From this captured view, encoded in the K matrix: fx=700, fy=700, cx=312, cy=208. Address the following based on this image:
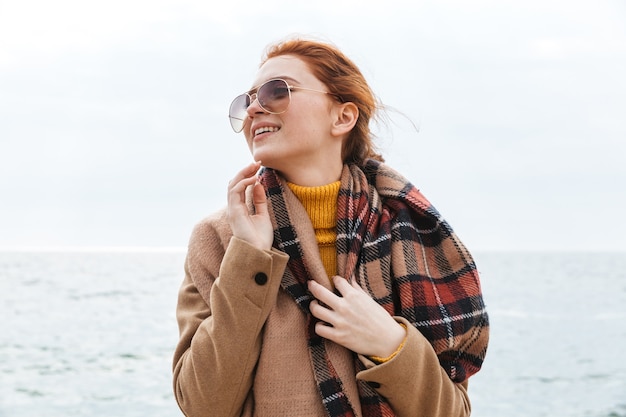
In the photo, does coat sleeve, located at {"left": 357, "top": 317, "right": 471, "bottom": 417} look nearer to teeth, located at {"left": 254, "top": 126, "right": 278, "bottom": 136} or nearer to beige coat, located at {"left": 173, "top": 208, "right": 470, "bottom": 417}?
beige coat, located at {"left": 173, "top": 208, "right": 470, "bottom": 417}

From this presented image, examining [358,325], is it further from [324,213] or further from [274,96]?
[274,96]

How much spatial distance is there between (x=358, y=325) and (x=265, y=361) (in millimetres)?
269

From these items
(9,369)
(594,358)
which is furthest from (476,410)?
(9,369)

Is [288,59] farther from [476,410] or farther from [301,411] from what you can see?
[476,410]

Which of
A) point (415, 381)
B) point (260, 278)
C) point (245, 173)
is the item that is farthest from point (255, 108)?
point (415, 381)

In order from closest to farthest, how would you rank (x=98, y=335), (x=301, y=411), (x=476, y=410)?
(x=301, y=411)
(x=476, y=410)
(x=98, y=335)

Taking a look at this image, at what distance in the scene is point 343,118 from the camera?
7.03 feet

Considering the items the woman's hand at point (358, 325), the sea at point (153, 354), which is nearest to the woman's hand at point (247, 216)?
the woman's hand at point (358, 325)

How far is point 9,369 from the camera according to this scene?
44.0ft

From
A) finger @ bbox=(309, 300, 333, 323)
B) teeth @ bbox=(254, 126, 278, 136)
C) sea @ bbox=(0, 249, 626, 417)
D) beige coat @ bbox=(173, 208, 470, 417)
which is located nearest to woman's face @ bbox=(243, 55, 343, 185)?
teeth @ bbox=(254, 126, 278, 136)

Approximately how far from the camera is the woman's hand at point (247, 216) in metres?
1.90

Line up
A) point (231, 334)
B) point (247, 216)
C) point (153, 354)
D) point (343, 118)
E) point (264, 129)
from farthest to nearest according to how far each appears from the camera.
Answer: point (153, 354) → point (343, 118) → point (264, 129) → point (247, 216) → point (231, 334)

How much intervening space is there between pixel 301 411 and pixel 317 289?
325 mm

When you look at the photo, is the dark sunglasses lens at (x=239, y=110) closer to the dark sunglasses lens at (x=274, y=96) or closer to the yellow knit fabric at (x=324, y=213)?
the dark sunglasses lens at (x=274, y=96)
